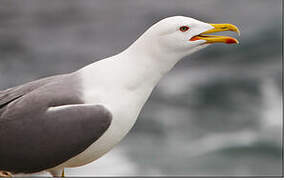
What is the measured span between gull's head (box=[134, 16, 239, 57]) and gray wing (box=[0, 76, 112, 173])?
0.50 m

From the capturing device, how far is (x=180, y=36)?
3.27 m

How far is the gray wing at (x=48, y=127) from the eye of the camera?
315 centimetres

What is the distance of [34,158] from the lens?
3.21 metres

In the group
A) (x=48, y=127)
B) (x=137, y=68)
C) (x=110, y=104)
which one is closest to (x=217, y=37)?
(x=137, y=68)

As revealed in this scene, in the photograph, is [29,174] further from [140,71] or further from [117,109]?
[140,71]

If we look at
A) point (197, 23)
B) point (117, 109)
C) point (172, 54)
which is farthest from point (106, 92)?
point (197, 23)

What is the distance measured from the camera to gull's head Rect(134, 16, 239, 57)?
128 inches

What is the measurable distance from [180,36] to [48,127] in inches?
36.4

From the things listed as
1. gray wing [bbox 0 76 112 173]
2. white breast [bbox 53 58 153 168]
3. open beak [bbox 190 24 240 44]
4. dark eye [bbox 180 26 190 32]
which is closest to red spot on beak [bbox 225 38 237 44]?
open beak [bbox 190 24 240 44]

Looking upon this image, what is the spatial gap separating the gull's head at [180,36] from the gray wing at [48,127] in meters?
0.50

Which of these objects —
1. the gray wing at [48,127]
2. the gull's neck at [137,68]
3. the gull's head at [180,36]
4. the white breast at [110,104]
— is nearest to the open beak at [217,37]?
the gull's head at [180,36]

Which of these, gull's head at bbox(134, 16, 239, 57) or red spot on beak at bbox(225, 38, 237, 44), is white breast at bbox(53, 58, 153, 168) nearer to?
gull's head at bbox(134, 16, 239, 57)

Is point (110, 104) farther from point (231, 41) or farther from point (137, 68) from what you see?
point (231, 41)

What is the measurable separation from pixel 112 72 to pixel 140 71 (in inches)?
6.4
